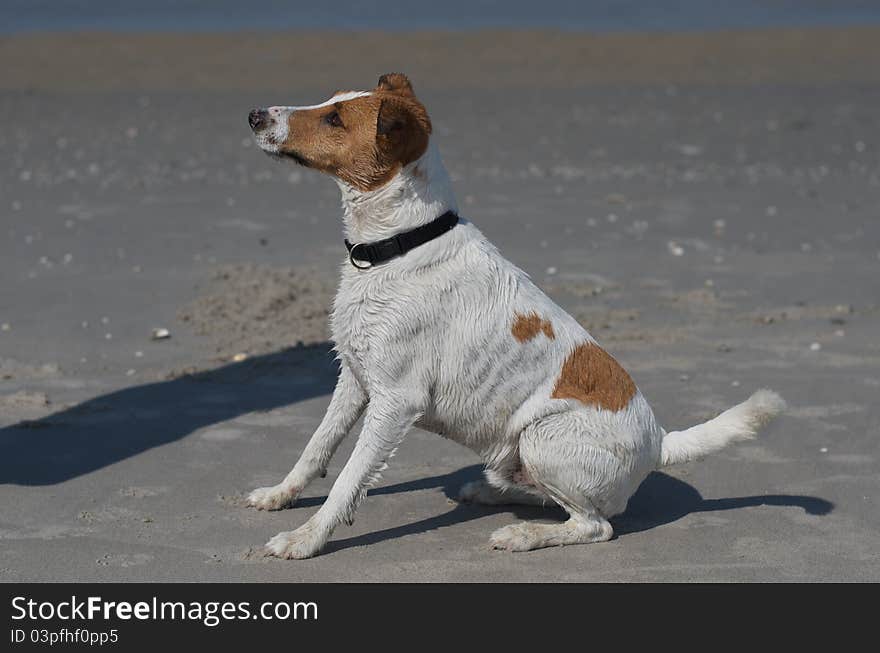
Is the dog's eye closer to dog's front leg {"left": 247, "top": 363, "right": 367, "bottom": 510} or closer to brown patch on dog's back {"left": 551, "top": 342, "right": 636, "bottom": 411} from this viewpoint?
dog's front leg {"left": 247, "top": 363, "right": 367, "bottom": 510}

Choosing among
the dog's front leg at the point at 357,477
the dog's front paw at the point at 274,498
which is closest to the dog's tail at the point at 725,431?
the dog's front leg at the point at 357,477

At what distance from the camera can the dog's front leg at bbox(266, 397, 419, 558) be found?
16.7 feet

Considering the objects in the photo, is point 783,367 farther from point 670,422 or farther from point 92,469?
point 92,469

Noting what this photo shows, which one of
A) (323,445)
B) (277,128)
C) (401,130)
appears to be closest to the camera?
(401,130)

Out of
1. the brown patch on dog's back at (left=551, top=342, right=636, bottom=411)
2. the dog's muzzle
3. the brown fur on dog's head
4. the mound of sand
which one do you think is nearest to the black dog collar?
the brown fur on dog's head

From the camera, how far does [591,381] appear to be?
525cm

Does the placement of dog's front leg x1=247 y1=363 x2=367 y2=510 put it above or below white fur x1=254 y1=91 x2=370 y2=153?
below

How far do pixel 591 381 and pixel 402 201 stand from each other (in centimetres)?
107

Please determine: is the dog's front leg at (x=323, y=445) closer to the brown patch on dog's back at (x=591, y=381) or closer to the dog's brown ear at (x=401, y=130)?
the brown patch on dog's back at (x=591, y=381)


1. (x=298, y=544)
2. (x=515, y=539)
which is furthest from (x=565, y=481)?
(x=298, y=544)

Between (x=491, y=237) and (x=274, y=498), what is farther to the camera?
(x=491, y=237)

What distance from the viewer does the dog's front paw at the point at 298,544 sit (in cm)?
507

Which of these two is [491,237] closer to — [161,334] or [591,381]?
[161,334]

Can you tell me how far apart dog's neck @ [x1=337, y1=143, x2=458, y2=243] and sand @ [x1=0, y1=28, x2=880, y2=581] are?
1324 mm
